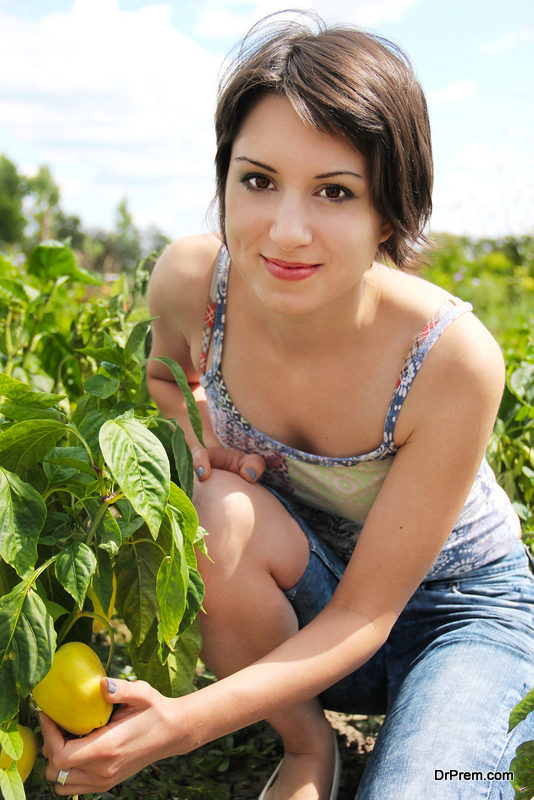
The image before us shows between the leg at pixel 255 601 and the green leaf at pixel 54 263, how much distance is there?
2.38 ft

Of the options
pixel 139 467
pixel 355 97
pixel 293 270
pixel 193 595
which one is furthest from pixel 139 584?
pixel 355 97

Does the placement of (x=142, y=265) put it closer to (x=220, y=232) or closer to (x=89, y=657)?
(x=220, y=232)

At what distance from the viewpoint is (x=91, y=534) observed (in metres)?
1.01

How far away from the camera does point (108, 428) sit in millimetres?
941

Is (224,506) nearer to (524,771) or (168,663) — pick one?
(168,663)

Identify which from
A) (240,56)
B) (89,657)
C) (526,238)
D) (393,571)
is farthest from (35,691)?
(526,238)

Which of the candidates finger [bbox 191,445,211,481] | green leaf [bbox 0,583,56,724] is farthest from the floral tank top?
green leaf [bbox 0,583,56,724]

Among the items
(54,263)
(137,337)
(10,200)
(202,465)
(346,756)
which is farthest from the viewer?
(10,200)

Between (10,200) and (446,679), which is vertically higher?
(446,679)

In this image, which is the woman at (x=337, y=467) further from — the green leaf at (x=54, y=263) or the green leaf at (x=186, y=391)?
the green leaf at (x=54, y=263)

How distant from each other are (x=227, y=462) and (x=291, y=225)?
1.78 feet

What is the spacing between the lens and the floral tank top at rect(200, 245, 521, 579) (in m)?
1.40

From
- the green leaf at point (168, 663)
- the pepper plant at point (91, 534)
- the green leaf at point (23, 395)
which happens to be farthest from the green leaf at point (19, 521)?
the green leaf at point (168, 663)

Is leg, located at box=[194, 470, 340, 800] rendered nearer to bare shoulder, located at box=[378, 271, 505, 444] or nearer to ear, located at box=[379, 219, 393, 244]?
bare shoulder, located at box=[378, 271, 505, 444]
